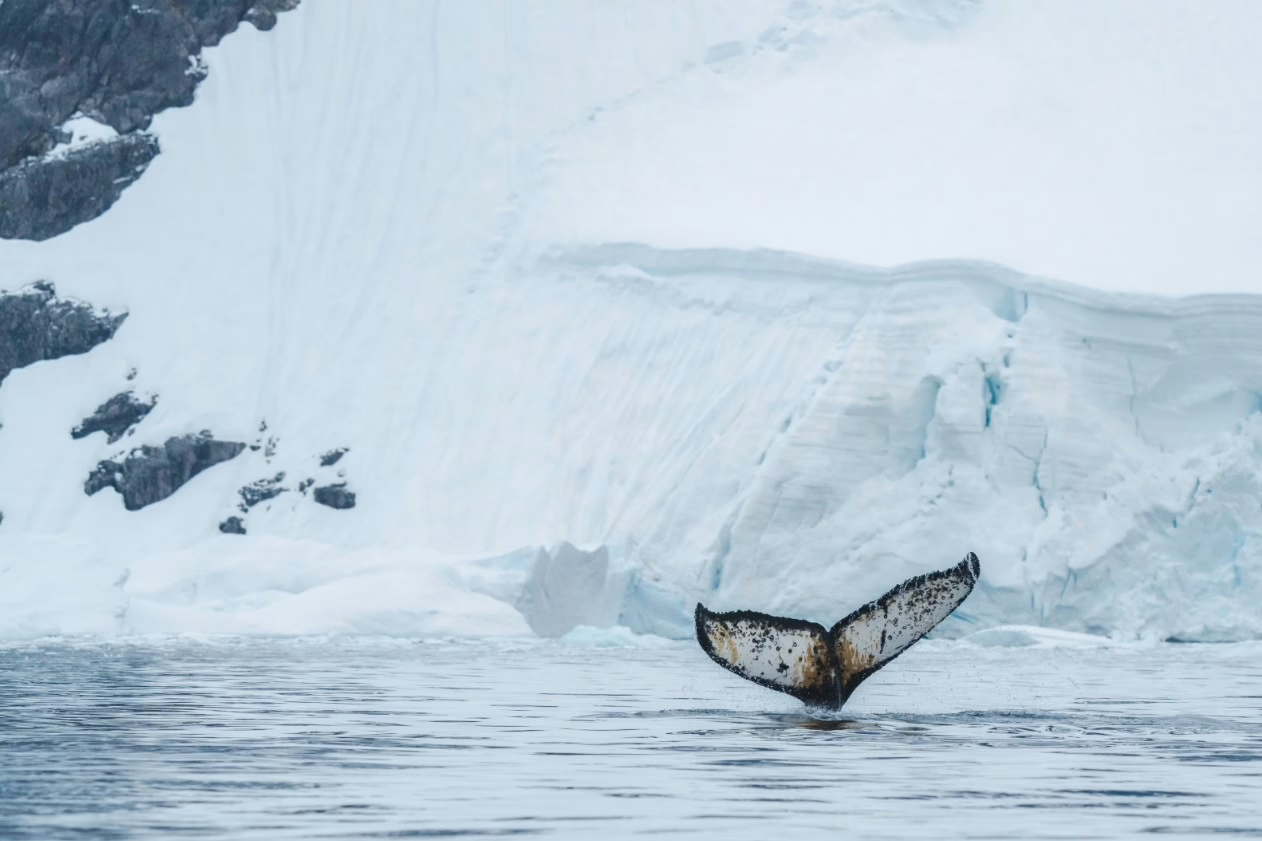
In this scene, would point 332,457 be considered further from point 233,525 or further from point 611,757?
point 611,757

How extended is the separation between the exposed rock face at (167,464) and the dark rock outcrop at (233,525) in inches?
76.3

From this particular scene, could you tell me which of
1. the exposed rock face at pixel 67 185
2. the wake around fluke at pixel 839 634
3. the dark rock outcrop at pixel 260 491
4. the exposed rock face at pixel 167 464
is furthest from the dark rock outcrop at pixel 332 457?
the wake around fluke at pixel 839 634

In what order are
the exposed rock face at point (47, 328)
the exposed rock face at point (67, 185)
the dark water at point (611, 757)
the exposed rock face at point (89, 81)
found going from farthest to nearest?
the exposed rock face at point (89, 81), the exposed rock face at point (67, 185), the exposed rock face at point (47, 328), the dark water at point (611, 757)

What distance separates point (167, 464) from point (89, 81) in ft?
38.1

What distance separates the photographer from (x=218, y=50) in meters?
45.1

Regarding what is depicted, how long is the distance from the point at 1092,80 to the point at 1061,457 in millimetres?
17173

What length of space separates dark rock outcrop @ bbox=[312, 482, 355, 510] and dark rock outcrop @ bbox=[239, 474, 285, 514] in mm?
881

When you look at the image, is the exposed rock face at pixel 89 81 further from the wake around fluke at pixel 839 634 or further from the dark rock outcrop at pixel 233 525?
the wake around fluke at pixel 839 634

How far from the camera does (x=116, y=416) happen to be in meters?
38.7

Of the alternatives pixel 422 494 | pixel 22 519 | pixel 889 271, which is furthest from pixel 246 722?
pixel 22 519

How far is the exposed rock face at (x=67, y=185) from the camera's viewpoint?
4262 centimetres

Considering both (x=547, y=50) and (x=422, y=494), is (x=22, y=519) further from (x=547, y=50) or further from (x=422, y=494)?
(x=547, y=50)

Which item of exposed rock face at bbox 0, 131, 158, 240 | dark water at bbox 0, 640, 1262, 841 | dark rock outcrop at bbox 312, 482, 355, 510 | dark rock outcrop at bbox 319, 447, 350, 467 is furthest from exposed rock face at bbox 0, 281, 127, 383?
dark water at bbox 0, 640, 1262, 841

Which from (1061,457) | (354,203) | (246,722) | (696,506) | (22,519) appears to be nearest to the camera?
(246,722)
